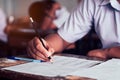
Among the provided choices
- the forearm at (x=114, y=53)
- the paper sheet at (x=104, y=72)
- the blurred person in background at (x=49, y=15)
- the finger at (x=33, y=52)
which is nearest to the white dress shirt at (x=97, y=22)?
the forearm at (x=114, y=53)

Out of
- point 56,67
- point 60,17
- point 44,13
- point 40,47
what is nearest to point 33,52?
point 40,47

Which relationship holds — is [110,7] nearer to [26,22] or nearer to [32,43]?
[32,43]

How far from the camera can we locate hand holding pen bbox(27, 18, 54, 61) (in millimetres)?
1137

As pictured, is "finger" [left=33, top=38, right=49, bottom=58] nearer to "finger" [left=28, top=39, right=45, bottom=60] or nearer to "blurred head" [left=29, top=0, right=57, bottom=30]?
"finger" [left=28, top=39, right=45, bottom=60]

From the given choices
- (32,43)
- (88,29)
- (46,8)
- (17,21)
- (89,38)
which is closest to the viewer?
(32,43)

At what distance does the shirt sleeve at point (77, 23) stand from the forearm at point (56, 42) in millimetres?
25

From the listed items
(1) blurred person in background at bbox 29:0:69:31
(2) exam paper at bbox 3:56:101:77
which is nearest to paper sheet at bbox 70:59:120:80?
(2) exam paper at bbox 3:56:101:77

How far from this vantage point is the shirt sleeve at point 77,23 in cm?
A: 154

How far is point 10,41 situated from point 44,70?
2935 millimetres

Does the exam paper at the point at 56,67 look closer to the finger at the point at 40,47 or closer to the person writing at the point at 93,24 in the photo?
the finger at the point at 40,47

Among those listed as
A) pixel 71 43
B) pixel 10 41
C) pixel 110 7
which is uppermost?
pixel 110 7

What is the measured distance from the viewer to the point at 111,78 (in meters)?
0.80

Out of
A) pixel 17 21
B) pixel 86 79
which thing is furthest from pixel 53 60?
pixel 17 21

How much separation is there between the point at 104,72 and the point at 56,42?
2.06 feet
